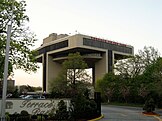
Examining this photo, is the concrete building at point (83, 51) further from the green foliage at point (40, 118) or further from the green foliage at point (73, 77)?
the green foliage at point (40, 118)

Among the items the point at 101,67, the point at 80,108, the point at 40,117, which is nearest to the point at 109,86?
the point at 101,67

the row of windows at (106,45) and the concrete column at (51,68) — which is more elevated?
the row of windows at (106,45)

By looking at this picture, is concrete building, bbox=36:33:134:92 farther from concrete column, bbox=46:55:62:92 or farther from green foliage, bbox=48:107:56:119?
green foliage, bbox=48:107:56:119

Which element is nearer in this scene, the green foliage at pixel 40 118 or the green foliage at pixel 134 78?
A: the green foliage at pixel 40 118

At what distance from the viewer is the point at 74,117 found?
857 inches

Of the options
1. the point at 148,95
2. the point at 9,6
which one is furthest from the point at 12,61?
the point at 148,95

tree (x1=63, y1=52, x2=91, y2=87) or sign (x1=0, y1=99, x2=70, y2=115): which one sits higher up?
tree (x1=63, y1=52, x2=91, y2=87)

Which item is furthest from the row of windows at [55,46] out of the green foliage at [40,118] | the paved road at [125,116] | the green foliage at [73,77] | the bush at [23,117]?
the bush at [23,117]

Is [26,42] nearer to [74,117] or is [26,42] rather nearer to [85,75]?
[74,117]

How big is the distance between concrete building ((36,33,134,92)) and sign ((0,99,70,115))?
72866 mm

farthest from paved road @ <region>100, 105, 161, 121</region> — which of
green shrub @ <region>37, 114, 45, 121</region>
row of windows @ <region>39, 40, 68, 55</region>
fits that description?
row of windows @ <region>39, 40, 68, 55</region>

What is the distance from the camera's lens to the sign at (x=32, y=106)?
21.2 metres

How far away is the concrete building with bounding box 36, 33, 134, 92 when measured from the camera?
323 feet

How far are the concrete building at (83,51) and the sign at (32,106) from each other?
239ft
